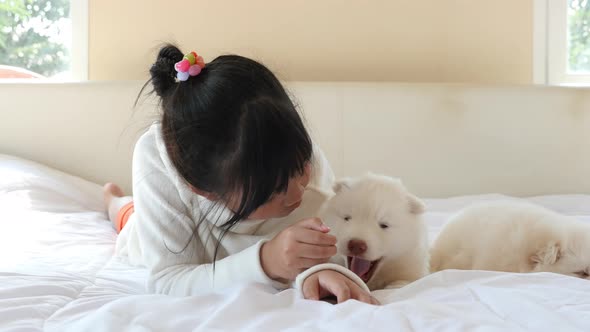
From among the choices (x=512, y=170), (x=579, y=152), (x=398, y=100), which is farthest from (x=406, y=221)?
(x=579, y=152)

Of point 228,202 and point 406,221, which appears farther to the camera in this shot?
point 406,221

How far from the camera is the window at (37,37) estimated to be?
2.77 m

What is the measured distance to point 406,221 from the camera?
1.27 m

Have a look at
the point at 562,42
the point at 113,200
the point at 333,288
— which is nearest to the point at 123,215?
the point at 113,200

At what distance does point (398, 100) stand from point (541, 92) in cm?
55

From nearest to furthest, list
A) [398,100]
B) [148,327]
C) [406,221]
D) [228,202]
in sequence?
1. [148,327]
2. [228,202]
3. [406,221]
4. [398,100]

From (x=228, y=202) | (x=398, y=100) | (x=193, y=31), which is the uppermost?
(x=193, y=31)

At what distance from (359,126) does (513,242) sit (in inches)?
48.4

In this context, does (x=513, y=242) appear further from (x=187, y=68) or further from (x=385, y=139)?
(x=385, y=139)

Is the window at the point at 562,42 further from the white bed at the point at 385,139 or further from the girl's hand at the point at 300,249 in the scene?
the girl's hand at the point at 300,249

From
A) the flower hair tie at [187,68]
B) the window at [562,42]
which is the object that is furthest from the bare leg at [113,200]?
the window at [562,42]

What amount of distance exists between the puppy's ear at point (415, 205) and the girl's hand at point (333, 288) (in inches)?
11.7

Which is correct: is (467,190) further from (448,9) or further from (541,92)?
(448,9)

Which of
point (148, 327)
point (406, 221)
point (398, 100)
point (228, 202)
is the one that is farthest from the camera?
point (398, 100)
